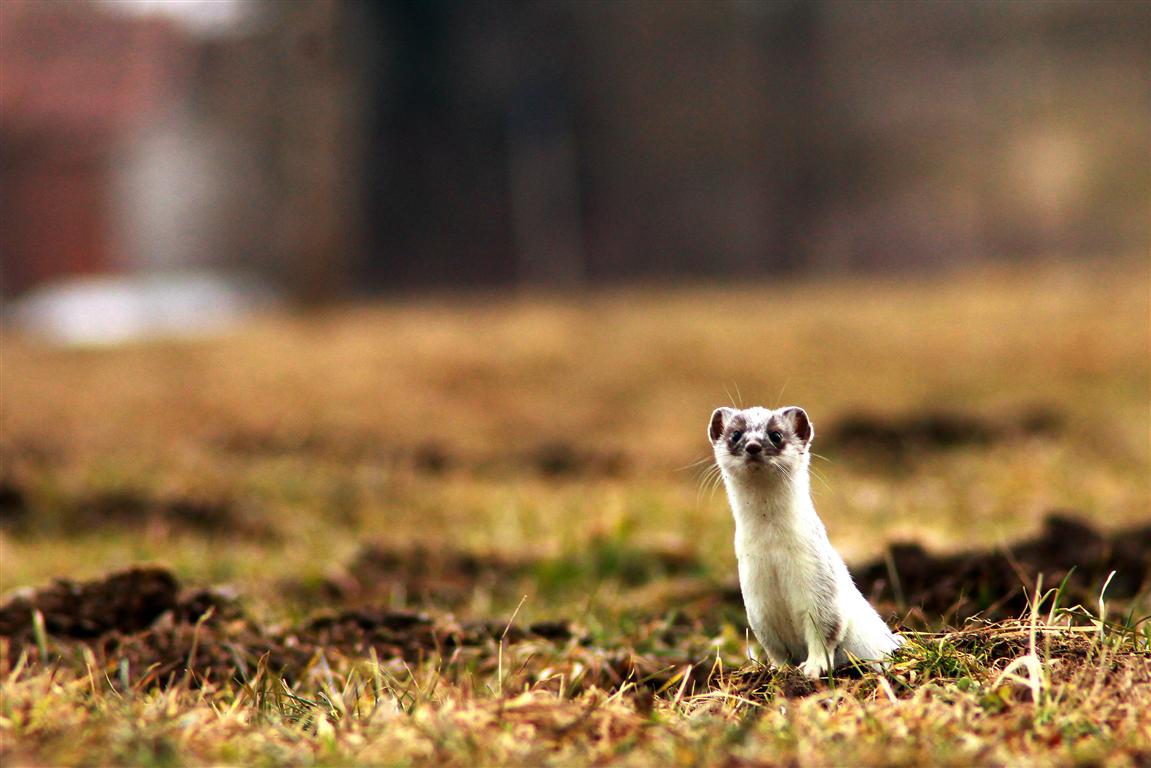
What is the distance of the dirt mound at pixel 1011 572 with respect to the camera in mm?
3939

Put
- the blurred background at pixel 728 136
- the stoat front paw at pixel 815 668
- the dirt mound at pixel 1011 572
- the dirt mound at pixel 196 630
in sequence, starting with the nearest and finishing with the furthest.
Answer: the stoat front paw at pixel 815 668 < the dirt mound at pixel 196 630 < the dirt mound at pixel 1011 572 < the blurred background at pixel 728 136

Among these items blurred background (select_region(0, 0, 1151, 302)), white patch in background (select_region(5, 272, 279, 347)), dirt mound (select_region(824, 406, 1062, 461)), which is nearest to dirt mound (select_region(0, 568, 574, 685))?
dirt mound (select_region(824, 406, 1062, 461))

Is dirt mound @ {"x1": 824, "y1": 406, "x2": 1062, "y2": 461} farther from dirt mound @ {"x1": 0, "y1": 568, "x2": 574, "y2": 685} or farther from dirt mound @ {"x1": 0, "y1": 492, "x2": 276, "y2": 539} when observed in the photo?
dirt mound @ {"x1": 0, "y1": 568, "x2": 574, "y2": 685}

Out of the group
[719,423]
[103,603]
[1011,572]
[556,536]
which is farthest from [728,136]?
[719,423]

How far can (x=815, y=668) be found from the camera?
2.92 meters

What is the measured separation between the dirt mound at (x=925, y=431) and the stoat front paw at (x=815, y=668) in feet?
16.8

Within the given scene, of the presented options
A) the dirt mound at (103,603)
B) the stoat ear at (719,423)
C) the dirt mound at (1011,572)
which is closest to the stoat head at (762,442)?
the stoat ear at (719,423)

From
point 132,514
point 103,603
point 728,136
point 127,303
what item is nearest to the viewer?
point 103,603

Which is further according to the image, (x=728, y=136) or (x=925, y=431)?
(x=728, y=136)

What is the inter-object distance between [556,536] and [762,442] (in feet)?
9.90

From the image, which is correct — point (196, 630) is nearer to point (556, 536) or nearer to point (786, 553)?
point (786, 553)

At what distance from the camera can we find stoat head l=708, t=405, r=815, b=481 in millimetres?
2932

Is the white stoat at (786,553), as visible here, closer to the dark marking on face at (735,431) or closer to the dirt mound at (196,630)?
the dark marking on face at (735,431)

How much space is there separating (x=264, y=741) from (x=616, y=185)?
17446 millimetres
